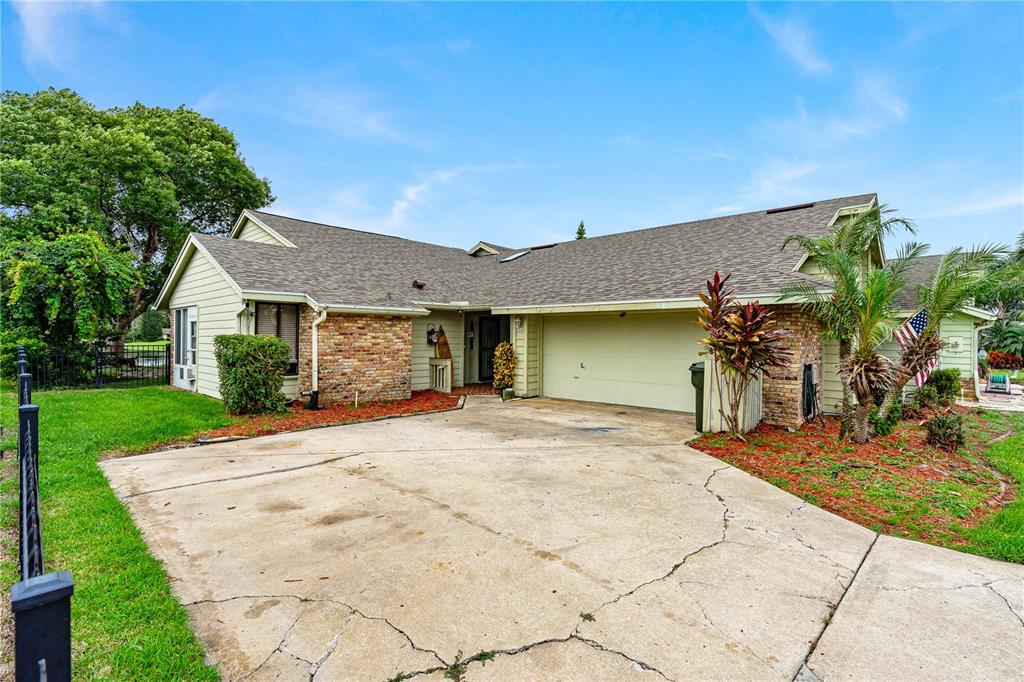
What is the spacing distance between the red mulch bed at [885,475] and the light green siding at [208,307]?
413 inches

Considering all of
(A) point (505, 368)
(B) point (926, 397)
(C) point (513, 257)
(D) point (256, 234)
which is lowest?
(B) point (926, 397)

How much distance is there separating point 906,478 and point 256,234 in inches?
673

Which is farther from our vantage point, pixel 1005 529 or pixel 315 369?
pixel 315 369

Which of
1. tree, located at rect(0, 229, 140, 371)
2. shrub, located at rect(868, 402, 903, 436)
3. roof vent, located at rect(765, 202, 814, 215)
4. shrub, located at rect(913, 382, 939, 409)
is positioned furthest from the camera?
tree, located at rect(0, 229, 140, 371)

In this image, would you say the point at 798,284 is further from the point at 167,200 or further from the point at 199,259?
the point at 167,200

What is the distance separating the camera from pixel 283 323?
11.0 m

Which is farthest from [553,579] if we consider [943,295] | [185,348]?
[185,348]

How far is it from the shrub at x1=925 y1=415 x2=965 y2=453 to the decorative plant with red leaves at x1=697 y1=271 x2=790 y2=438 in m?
2.23

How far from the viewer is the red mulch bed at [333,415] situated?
820 cm

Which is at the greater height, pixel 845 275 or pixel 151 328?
pixel 845 275

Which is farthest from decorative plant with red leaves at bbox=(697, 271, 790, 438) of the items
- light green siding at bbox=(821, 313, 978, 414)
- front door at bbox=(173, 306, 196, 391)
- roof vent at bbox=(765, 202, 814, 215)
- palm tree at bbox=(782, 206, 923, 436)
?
front door at bbox=(173, 306, 196, 391)

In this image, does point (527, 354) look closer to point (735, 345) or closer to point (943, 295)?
point (735, 345)

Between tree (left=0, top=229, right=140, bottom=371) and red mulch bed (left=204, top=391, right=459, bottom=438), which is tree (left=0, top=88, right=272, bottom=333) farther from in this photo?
red mulch bed (left=204, top=391, right=459, bottom=438)

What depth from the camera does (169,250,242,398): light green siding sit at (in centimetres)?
1092
